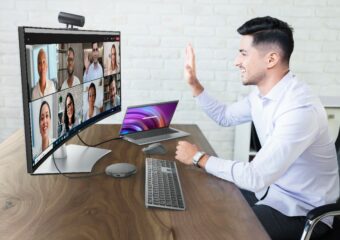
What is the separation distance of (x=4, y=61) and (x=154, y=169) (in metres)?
1.82

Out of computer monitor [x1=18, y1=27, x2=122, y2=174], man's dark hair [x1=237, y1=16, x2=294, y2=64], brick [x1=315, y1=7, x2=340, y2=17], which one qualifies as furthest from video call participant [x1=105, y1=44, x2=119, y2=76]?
brick [x1=315, y1=7, x2=340, y2=17]

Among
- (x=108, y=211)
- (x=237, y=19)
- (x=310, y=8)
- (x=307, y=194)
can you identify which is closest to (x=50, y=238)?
(x=108, y=211)

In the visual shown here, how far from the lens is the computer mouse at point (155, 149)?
59.7 inches

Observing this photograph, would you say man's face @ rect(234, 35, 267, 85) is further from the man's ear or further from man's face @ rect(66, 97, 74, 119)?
man's face @ rect(66, 97, 74, 119)

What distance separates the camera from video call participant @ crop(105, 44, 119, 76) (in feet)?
5.26

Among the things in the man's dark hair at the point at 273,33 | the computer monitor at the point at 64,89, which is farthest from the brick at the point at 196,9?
the man's dark hair at the point at 273,33

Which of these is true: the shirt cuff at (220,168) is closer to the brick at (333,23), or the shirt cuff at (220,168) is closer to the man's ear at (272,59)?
the man's ear at (272,59)

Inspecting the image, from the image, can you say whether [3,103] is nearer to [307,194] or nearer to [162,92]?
[162,92]

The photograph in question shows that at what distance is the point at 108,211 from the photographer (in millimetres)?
1023

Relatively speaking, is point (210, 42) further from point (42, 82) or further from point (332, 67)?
point (42, 82)

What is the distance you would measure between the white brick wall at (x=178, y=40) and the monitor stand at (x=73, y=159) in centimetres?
126

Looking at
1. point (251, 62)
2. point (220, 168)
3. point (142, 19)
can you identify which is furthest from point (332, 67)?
point (220, 168)

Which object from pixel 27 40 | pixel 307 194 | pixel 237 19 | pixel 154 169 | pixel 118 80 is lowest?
pixel 307 194

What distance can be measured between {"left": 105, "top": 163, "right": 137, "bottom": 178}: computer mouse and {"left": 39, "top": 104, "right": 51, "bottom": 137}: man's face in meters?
0.26
